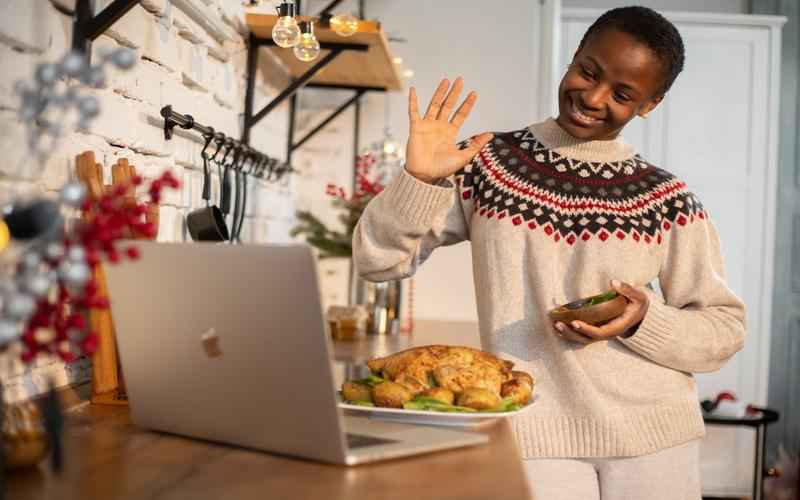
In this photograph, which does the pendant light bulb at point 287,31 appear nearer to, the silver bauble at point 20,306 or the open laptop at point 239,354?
the open laptop at point 239,354

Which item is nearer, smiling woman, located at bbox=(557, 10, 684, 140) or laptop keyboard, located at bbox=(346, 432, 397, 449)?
laptop keyboard, located at bbox=(346, 432, 397, 449)

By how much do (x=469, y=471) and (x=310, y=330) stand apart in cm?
19

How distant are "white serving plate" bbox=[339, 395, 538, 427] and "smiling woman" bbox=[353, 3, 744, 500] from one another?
0.31 metres

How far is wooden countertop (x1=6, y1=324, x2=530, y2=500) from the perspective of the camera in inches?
32.5

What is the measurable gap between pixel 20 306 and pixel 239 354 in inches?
14.2

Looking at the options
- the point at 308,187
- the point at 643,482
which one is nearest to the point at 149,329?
the point at 643,482

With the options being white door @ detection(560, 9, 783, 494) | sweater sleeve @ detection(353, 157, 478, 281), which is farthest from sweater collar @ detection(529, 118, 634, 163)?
white door @ detection(560, 9, 783, 494)

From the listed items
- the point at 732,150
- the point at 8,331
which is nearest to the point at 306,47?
the point at 8,331

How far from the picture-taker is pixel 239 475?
0.90 m

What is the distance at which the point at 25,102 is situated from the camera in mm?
644

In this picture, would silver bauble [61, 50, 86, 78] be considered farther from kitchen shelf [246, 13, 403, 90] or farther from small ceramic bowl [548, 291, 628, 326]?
kitchen shelf [246, 13, 403, 90]

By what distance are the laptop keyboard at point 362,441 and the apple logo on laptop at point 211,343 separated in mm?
150

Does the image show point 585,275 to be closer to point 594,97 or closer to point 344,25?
point 594,97

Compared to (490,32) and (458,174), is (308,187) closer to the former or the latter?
(490,32)
